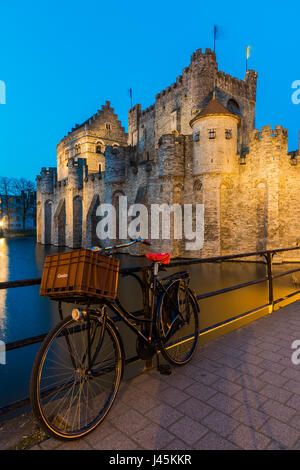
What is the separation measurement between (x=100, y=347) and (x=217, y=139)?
20.9 metres

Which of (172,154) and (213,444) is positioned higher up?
(172,154)

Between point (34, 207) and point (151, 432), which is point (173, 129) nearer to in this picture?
point (151, 432)

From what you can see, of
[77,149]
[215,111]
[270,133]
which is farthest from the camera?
[77,149]

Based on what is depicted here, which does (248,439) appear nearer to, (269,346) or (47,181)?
(269,346)

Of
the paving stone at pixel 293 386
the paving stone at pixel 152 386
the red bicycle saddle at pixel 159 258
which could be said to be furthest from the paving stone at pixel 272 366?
the red bicycle saddle at pixel 159 258

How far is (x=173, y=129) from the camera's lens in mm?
28312

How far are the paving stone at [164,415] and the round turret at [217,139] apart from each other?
66.2ft

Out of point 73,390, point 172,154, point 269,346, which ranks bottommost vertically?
point 269,346

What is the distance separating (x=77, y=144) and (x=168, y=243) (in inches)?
1142

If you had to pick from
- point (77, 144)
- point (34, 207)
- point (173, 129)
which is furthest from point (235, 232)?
point (34, 207)

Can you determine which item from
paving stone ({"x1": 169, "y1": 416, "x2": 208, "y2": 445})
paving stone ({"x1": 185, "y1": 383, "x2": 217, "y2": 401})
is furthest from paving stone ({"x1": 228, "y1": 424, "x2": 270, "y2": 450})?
paving stone ({"x1": 185, "y1": 383, "x2": 217, "y2": 401})

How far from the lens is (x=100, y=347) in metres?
2.06

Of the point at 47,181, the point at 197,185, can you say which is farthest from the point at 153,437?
the point at 47,181
